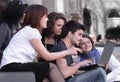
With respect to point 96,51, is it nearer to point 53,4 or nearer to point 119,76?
point 119,76

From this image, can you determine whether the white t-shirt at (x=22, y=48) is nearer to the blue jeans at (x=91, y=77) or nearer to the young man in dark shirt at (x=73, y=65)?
the young man in dark shirt at (x=73, y=65)

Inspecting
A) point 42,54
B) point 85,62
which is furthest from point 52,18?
point 42,54

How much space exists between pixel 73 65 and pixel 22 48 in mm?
637

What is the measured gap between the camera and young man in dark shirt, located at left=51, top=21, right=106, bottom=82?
4973 millimetres

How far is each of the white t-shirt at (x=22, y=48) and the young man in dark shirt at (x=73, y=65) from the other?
350mm

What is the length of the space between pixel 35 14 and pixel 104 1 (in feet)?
110

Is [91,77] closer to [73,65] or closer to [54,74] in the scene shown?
[73,65]

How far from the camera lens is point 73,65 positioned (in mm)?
→ 5074

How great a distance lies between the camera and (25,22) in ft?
16.2

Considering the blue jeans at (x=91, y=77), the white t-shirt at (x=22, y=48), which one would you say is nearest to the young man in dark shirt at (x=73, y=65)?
the blue jeans at (x=91, y=77)

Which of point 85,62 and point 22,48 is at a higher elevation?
point 22,48

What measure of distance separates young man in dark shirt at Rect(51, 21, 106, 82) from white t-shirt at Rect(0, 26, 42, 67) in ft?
1.15

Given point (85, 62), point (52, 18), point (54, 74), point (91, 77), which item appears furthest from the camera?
point (52, 18)

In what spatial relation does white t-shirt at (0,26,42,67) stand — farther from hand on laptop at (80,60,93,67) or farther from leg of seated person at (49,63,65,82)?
hand on laptop at (80,60,93,67)
